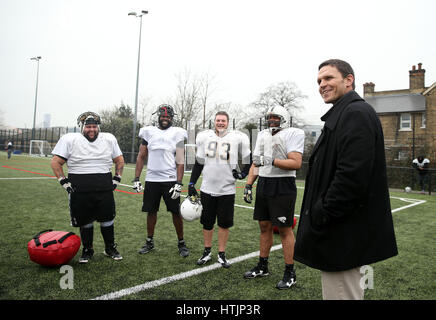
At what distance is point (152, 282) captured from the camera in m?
3.80

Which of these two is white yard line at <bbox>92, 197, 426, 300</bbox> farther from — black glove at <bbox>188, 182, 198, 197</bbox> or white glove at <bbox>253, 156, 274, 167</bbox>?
white glove at <bbox>253, 156, 274, 167</bbox>

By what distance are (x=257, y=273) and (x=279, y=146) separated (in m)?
1.62

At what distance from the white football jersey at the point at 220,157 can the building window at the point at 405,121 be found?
2704 cm

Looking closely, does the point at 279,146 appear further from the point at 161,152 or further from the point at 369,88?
the point at 369,88

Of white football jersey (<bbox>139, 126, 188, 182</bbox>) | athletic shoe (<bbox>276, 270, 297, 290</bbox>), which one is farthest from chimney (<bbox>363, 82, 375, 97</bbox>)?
athletic shoe (<bbox>276, 270, 297, 290</bbox>)

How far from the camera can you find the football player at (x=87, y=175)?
4289mm

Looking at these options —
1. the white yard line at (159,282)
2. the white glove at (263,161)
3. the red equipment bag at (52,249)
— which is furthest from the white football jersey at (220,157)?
the red equipment bag at (52,249)

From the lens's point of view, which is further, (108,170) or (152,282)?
(108,170)

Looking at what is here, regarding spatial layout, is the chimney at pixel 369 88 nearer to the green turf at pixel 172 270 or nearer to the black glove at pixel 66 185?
the green turf at pixel 172 270

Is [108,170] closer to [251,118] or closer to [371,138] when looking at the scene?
[371,138]

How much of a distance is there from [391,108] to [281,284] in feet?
95.7

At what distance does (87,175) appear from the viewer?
432cm
